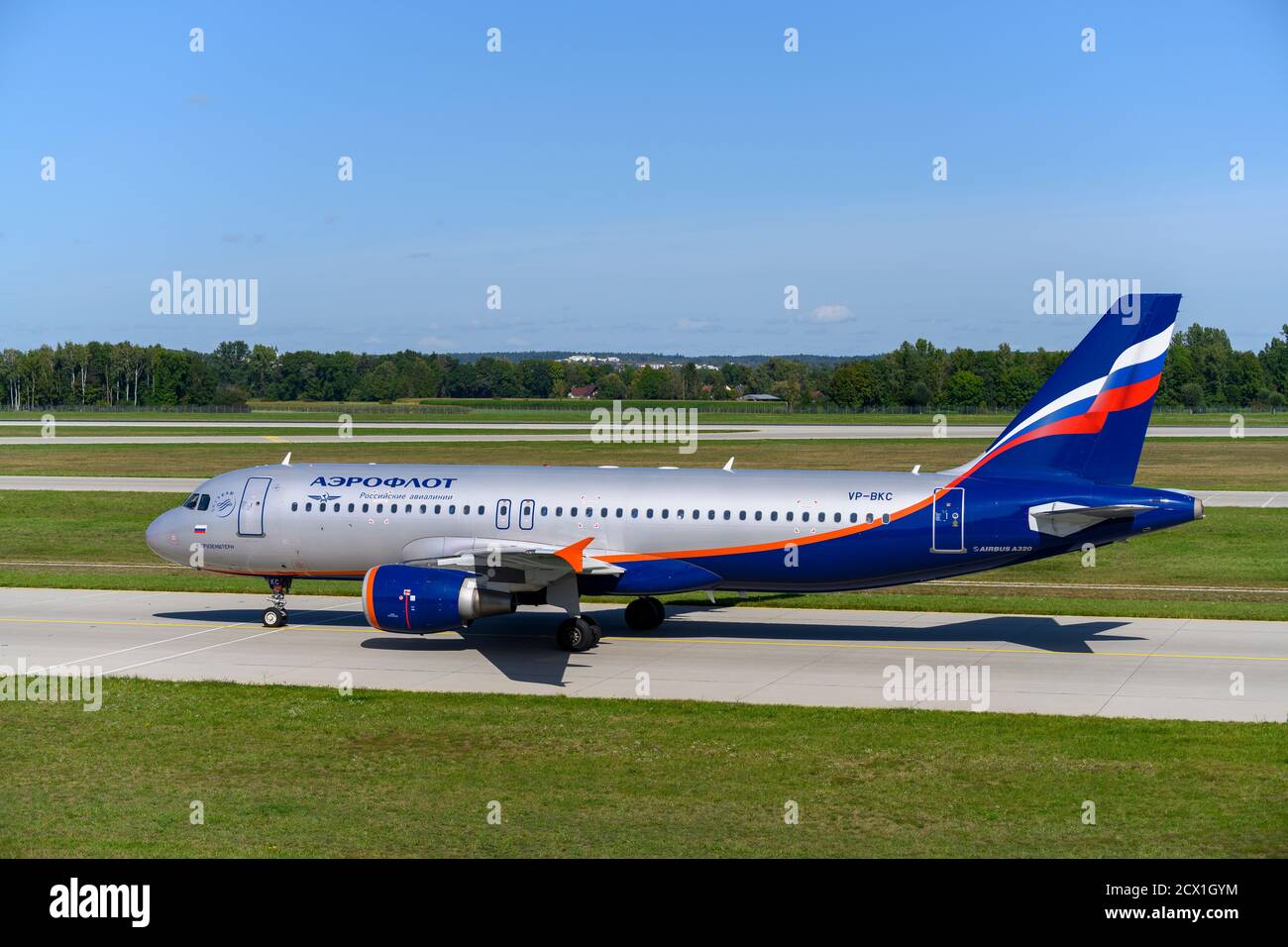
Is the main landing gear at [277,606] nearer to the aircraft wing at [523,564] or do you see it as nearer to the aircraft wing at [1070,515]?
the aircraft wing at [523,564]

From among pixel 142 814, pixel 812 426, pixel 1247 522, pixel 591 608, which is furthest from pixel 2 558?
pixel 812 426

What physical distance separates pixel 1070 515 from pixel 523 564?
12.2 meters

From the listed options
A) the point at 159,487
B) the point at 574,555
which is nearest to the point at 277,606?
the point at 574,555

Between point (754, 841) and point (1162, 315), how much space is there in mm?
18446

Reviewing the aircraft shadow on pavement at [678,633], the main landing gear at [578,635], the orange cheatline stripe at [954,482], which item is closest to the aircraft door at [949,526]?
the orange cheatline stripe at [954,482]

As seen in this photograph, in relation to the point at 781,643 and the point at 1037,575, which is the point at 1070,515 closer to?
→ the point at 781,643

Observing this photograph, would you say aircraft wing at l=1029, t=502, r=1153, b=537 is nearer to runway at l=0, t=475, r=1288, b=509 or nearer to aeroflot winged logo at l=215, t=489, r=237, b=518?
aeroflot winged logo at l=215, t=489, r=237, b=518

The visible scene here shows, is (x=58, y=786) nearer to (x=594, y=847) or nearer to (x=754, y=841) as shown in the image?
(x=594, y=847)

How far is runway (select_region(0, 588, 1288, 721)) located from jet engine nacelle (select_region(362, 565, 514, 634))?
1077 mm

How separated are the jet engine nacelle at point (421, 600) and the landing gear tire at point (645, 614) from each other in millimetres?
6048

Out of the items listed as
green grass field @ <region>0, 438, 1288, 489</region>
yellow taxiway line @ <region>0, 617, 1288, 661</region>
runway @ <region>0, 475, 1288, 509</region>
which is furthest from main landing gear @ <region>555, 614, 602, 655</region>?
green grass field @ <region>0, 438, 1288, 489</region>

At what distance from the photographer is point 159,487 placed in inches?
2788

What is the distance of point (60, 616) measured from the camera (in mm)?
35031

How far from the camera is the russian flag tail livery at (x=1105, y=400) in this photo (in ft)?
97.7
